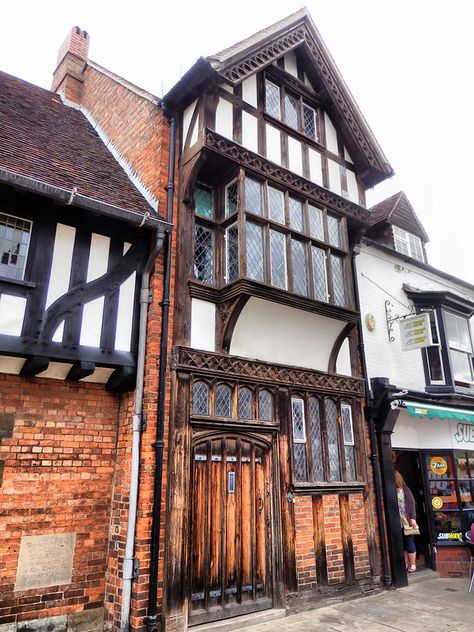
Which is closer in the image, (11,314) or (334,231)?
(11,314)

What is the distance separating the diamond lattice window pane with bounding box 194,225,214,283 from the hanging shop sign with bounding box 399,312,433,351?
503 centimetres

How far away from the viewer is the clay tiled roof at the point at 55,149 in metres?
6.61

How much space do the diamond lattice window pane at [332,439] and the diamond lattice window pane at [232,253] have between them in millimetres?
3003

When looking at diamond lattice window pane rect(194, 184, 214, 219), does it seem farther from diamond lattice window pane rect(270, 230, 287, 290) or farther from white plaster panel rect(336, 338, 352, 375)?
white plaster panel rect(336, 338, 352, 375)

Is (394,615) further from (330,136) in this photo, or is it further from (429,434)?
(330,136)

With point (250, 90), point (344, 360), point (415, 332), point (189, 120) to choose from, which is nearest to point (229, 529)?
point (344, 360)

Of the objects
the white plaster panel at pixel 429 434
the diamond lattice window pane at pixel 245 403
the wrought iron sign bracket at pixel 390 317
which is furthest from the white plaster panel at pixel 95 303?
the white plaster panel at pixel 429 434

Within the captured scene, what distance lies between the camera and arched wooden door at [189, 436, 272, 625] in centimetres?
634

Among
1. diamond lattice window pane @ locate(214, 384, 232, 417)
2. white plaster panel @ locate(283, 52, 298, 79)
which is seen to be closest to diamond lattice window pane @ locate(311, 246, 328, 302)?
diamond lattice window pane @ locate(214, 384, 232, 417)

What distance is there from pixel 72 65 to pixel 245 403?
10.2 metres

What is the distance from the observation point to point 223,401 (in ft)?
23.4

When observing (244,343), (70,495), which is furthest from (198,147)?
(70,495)

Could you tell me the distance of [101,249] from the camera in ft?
22.1

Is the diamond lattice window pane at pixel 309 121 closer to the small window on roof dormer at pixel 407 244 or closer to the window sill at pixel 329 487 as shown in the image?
the small window on roof dormer at pixel 407 244
